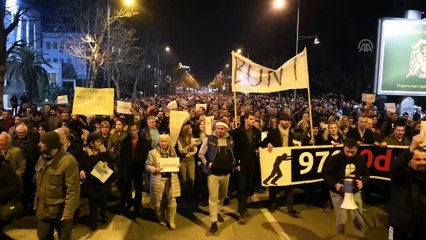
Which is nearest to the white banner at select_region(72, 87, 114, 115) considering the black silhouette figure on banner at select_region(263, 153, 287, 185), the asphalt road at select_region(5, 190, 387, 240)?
the asphalt road at select_region(5, 190, 387, 240)

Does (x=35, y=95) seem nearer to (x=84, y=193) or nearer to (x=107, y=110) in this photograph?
(x=107, y=110)

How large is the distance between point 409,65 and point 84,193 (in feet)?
45.7

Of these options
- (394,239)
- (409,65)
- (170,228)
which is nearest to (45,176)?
(170,228)

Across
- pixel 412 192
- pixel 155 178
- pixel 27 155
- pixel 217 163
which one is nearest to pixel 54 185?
pixel 155 178

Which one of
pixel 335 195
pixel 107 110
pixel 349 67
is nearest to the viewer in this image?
pixel 335 195

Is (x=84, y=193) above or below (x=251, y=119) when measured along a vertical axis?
below

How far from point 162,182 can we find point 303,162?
2.70 meters

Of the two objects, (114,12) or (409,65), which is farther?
(114,12)

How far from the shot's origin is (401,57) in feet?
54.1

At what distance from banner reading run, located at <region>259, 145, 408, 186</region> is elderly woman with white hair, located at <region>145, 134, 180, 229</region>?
168 cm

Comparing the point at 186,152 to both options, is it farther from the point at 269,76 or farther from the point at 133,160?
the point at 269,76

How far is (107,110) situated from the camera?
1047cm

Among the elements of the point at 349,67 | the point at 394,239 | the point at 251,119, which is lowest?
the point at 394,239

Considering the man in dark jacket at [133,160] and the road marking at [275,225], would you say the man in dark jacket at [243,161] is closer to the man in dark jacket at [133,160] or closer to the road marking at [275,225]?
the road marking at [275,225]
